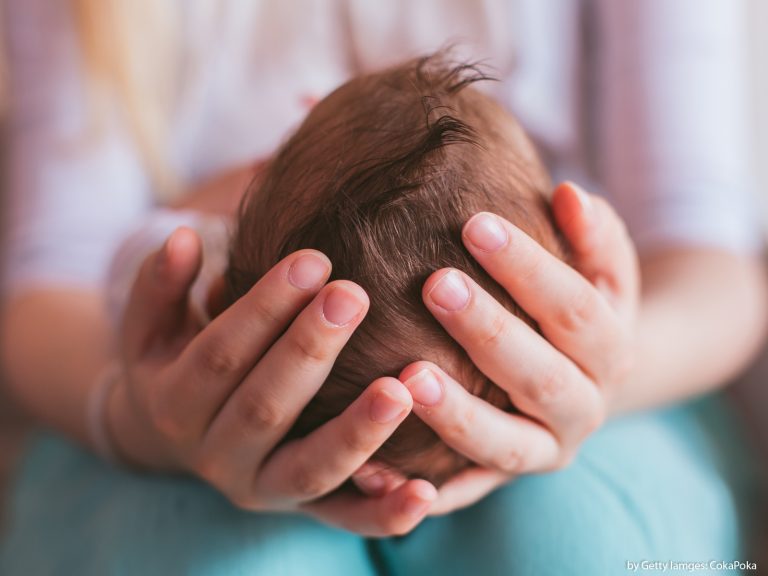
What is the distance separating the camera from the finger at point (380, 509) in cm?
45

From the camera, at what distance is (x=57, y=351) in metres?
0.77

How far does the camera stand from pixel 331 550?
1.83 feet

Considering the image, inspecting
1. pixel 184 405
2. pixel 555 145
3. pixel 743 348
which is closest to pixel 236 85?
pixel 555 145

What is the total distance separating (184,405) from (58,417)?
0.32 metres

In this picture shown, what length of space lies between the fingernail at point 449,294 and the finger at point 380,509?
0.12m

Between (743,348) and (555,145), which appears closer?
(743,348)

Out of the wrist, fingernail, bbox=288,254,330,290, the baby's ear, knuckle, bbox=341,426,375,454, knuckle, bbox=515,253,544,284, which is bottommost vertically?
the wrist

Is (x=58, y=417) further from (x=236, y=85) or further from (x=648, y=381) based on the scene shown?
(x=648, y=381)

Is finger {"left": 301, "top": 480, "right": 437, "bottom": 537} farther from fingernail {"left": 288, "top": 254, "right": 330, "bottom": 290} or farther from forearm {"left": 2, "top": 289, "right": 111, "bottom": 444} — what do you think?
forearm {"left": 2, "top": 289, "right": 111, "bottom": 444}

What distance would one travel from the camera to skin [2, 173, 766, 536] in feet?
1.36

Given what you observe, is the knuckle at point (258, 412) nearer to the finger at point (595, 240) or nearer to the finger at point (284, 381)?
the finger at point (284, 381)

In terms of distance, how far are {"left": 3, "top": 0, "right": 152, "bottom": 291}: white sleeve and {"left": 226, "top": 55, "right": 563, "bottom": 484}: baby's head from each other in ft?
1.49

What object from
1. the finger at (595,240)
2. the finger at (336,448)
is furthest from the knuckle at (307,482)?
the finger at (595,240)

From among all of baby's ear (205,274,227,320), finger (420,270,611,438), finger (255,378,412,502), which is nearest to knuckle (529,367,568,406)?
finger (420,270,611,438)
